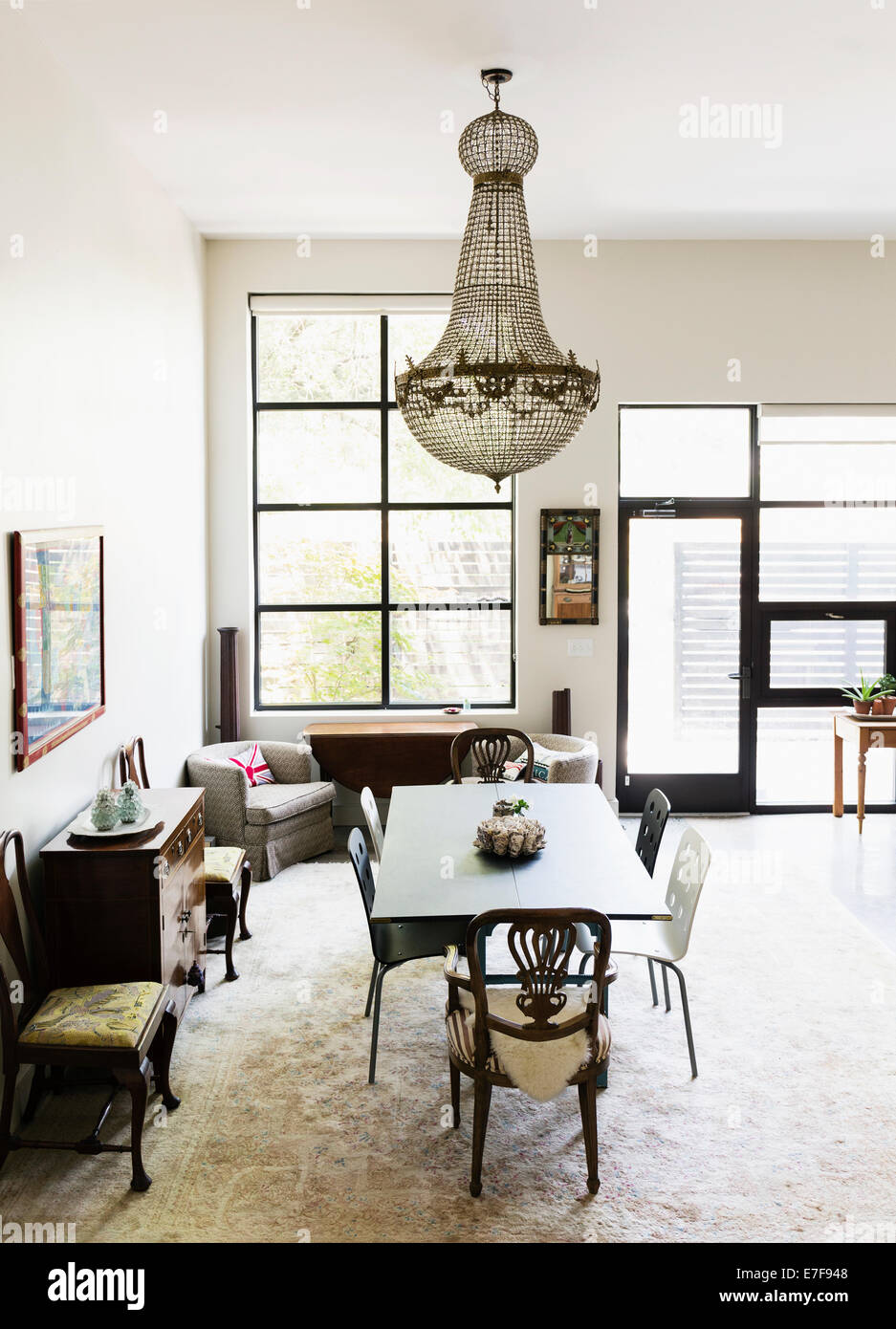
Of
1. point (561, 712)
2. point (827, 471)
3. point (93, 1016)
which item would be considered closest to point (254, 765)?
point (561, 712)

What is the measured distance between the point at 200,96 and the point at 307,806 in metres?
3.52

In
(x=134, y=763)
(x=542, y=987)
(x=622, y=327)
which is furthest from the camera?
(x=622, y=327)

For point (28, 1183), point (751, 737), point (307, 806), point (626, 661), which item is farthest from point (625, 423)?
point (28, 1183)

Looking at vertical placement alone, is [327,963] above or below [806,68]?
below

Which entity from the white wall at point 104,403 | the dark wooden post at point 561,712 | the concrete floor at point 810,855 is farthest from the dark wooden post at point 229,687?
the dark wooden post at point 561,712

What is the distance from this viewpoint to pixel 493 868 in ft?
11.8

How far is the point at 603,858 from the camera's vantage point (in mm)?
3746

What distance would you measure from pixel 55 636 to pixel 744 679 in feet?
15.1

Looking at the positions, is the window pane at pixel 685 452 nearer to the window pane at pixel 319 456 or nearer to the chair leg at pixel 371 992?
the window pane at pixel 319 456

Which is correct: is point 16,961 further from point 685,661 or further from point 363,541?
point 685,661

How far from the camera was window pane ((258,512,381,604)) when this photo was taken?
22.1ft

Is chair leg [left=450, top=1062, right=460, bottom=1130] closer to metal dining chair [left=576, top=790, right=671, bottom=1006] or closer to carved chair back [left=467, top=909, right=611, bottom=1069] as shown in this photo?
carved chair back [left=467, top=909, right=611, bottom=1069]

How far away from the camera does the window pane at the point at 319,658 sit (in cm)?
676
